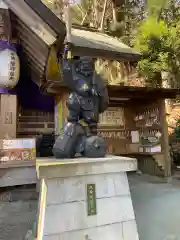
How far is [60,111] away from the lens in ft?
20.1

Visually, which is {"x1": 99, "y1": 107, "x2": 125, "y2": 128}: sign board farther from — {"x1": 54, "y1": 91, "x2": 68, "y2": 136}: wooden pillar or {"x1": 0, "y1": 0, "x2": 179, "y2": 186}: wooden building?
{"x1": 54, "y1": 91, "x2": 68, "y2": 136}: wooden pillar

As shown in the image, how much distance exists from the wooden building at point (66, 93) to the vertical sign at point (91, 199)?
2284 mm

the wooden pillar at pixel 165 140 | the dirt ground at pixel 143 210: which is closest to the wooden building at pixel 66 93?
the wooden pillar at pixel 165 140

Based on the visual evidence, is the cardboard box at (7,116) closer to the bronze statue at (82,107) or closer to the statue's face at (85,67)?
the bronze statue at (82,107)

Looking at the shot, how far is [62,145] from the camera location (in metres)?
2.82

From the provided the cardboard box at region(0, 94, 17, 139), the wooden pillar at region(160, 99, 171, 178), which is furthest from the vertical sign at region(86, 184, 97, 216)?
the wooden pillar at region(160, 99, 171, 178)

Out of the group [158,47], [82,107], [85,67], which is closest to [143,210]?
[82,107]

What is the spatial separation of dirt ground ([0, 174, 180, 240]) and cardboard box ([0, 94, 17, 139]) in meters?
1.58

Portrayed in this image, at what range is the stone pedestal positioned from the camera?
2.29 metres

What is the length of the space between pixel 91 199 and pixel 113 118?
5.77 m

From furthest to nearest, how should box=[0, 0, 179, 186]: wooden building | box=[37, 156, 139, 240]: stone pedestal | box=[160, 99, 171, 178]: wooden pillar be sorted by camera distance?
box=[160, 99, 171, 178]: wooden pillar
box=[0, 0, 179, 186]: wooden building
box=[37, 156, 139, 240]: stone pedestal

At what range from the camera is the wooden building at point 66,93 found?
3.95 m

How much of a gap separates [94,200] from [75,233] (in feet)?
1.32

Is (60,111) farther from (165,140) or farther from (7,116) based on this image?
(165,140)
